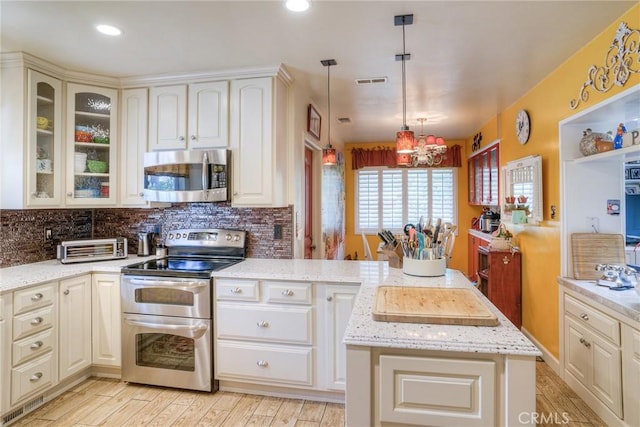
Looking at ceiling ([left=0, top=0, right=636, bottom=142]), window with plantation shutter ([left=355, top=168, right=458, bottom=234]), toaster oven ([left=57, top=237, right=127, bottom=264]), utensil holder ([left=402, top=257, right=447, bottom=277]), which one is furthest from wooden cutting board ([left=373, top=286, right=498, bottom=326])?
window with plantation shutter ([left=355, top=168, right=458, bottom=234])

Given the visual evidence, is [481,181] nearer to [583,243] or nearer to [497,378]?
[583,243]

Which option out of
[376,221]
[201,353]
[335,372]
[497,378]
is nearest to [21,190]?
[201,353]

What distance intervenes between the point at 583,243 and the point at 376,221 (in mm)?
3751

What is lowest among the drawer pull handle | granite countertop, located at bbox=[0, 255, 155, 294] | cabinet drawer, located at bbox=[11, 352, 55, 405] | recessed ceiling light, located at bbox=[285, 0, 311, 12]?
cabinet drawer, located at bbox=[11, 352, 55, 405]

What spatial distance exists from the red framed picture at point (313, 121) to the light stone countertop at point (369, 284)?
1467mm

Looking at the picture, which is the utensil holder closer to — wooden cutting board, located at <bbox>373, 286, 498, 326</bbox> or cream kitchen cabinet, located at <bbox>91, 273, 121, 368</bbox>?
wooden cutting board, located at <bbox>373, 286, 498, 326</bbox>

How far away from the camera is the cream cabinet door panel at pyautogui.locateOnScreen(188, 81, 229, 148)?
108 inches

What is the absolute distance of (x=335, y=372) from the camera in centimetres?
A: 223

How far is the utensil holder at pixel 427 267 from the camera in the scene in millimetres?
2010

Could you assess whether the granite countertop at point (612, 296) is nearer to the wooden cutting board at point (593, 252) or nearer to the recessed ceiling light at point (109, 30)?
the wooden cutting board at point (593, 252)

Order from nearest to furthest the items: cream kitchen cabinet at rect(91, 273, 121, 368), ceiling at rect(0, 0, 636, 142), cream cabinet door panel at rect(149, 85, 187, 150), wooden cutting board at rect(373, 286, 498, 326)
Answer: wooden cutting board at rect(373, 286, 498, 326)
ceiling at rect(0, 0, 636, 142)
cream kitchen cabinet at rect(91, 273, 121, 368)
cream cabinet door panel at rect(149, 85, 187, 150)

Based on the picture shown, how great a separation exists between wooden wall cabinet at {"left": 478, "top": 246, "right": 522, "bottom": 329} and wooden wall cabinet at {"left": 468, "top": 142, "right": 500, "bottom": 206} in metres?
0.95

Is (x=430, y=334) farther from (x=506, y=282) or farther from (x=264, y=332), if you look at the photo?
(x=506, y=282)

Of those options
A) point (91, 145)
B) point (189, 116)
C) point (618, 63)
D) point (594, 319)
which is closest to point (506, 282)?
point (594, 319)
